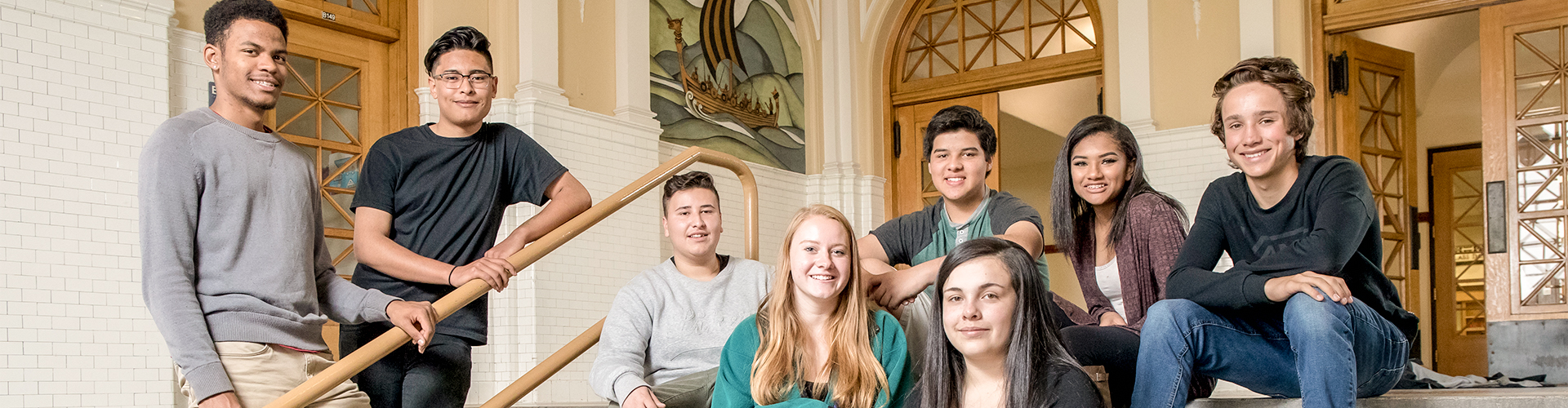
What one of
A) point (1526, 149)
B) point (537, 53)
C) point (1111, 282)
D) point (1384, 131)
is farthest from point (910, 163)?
point (1111, 282)

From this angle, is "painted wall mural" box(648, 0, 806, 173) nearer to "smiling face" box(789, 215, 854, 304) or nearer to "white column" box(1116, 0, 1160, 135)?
"white column" box(1116, 0, 1160, 135)

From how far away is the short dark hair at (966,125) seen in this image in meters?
2.32

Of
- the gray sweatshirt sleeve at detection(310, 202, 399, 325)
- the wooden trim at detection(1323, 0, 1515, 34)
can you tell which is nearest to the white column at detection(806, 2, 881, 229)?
the wooden trim at detection(1323, 0, 1515, 34)

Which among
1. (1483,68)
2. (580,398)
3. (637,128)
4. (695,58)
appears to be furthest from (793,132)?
(1483,68)

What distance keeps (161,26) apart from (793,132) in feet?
13.3

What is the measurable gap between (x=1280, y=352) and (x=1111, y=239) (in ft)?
1.74

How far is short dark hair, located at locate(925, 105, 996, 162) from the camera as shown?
2320 millimetres

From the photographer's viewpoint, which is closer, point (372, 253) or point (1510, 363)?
point (372, 253)

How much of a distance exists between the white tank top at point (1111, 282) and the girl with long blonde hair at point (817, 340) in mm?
615

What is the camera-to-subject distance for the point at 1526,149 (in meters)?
5.12

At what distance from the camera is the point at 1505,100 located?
516cm

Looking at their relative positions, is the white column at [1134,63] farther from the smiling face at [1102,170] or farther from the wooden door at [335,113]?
the wooden door at [335,113]

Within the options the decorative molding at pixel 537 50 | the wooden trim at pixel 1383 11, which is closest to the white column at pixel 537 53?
the decorative molding at pixel 537 50

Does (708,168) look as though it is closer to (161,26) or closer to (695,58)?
(695,58)
